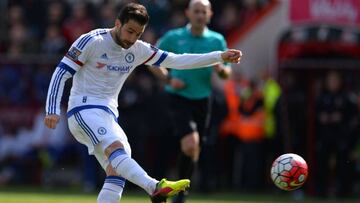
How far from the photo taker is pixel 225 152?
18.1 meters

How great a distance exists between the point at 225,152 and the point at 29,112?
378 cm

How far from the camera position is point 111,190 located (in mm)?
9266

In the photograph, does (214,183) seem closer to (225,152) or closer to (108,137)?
(225,152)

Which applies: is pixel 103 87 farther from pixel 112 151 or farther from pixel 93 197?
pixel 93 197

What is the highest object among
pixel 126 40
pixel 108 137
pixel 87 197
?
pixel 126 40

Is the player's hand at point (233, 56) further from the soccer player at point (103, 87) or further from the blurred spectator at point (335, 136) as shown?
the blurred spectator at point (335, 136)

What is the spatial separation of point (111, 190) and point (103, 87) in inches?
39.6

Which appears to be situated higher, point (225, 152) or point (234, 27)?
point (234, 27)

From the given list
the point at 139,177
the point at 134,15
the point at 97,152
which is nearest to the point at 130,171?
the point at 139,177

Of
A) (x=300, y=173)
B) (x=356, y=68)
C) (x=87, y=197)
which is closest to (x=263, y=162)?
(x=356, y=68)

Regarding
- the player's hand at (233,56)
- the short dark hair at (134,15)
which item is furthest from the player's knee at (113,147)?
the player's hand at (233,56)

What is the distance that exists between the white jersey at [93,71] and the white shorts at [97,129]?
0.09m

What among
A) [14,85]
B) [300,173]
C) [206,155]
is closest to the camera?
[300,173]

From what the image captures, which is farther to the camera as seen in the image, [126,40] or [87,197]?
[87,197]
